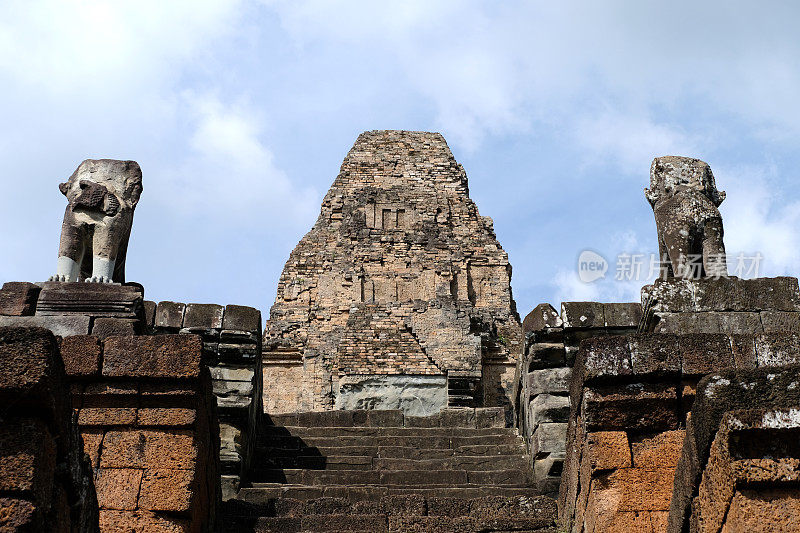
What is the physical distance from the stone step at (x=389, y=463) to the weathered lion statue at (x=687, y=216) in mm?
3364

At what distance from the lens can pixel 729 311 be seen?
961 cm

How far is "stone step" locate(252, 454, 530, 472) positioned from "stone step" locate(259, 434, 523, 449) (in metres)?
0.47

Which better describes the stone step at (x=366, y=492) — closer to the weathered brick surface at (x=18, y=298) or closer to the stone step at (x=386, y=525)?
the stone step at (x=386, y=525)

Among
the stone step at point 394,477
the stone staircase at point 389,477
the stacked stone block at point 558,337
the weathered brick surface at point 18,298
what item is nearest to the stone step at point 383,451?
the stone staircase at point 389,477

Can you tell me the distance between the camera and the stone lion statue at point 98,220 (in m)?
10.5

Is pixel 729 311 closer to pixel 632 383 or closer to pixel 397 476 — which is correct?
pixel 632 383

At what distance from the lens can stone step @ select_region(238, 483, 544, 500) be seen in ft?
35.1

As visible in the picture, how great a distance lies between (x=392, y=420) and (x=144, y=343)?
7.29m

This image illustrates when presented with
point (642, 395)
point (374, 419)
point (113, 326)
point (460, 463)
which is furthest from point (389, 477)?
point (642, 395)

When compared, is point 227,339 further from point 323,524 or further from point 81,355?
point 81,355

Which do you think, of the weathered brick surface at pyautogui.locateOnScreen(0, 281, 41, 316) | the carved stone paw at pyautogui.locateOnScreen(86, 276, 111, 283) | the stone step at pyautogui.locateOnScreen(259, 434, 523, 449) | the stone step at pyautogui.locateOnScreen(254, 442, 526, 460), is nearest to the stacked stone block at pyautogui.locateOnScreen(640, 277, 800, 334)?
the stone step at pyautogui.locateOnScreen(254, 442, 526, 460)

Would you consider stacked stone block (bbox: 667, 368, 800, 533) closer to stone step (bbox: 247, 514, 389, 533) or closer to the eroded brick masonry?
the eroded brick masonry

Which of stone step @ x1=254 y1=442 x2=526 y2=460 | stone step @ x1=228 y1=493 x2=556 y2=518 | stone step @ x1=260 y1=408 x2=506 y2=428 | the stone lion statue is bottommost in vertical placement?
stone step @ x1=228 y1=493 x2=556 y2=518

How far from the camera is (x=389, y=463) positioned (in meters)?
12.1
